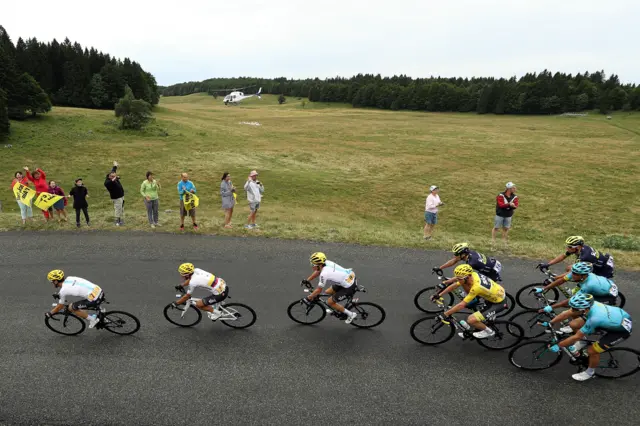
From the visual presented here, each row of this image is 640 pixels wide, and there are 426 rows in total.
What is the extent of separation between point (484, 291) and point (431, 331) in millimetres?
1394

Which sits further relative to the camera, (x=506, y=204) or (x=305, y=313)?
(x=506, y=204)

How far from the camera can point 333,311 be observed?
784cm

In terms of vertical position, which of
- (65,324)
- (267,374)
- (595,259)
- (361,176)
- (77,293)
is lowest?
(267,374)

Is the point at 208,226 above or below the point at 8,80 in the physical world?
below

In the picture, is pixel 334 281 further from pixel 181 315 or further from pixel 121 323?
pixel 121 323

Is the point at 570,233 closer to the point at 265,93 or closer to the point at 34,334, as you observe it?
the point at 34,334

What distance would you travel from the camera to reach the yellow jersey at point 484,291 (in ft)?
22.5

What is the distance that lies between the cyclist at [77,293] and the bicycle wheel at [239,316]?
2561 mm

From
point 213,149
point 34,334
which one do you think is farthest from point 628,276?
point 213,149

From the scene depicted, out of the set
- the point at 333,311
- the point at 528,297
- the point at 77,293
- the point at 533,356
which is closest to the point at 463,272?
the point at 533,356

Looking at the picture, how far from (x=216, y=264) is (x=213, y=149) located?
29.2 metres

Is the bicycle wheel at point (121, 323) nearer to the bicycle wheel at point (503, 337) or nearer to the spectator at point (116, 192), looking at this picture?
the spectator at point (116, 192)

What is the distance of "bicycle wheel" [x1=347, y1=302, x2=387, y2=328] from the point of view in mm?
7902

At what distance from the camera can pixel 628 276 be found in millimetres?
10242
